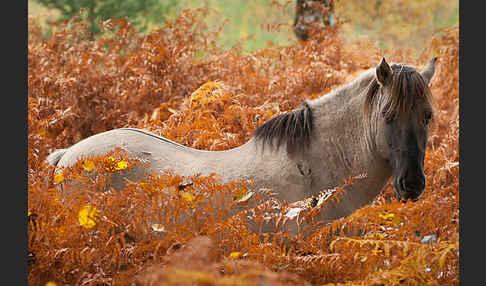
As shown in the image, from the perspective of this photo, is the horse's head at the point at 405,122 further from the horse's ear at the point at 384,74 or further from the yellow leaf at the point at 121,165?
the yellow leaf at the point at 121,165

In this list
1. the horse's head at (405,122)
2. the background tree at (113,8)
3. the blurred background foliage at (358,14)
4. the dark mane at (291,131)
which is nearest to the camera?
the horse's head at (405,122)

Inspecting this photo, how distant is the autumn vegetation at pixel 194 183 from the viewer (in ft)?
7.65

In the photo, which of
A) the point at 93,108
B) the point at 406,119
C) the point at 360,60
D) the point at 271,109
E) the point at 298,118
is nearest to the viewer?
the point at 406,119

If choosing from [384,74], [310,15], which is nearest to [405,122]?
[384,74]

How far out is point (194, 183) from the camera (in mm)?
2824

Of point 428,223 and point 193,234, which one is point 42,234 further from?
point 428,223

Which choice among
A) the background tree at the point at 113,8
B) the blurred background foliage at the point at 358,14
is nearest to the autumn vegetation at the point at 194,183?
the background tree at the point at 113,8

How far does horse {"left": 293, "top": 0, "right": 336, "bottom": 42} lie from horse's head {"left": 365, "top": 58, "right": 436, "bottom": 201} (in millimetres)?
4459

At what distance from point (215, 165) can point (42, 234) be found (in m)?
1.38

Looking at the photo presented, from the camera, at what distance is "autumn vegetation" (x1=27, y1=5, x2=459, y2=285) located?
91.8 inches

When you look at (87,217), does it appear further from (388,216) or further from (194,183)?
(388,216)

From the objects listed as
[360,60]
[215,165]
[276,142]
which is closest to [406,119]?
A: [276,142]

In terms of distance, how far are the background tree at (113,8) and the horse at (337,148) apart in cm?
818

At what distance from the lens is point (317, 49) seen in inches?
260
